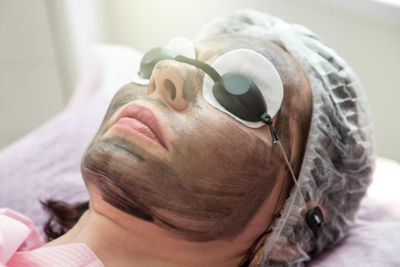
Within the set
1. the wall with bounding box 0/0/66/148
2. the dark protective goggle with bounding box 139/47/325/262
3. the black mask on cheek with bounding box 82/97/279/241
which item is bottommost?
the wall with bounding box 0/0/66/148

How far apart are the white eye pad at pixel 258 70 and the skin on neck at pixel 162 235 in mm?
29

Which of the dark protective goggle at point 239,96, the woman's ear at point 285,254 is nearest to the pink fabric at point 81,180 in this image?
the woman's ear at point 285,254

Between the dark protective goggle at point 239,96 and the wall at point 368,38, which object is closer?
the dark protective goggle at point 239,96

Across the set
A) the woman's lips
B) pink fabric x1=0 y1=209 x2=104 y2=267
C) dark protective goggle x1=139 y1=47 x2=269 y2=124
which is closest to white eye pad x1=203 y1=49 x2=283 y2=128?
dark protective goggle x1=139 y1=47 x2=269 y2=124

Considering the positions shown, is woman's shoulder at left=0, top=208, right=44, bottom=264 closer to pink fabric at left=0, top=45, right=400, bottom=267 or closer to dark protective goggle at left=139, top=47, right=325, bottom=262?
pink fabric at left=0, top=45, right=400, bottom=267

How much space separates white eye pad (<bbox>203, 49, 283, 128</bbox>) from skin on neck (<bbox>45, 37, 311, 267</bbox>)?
29mm

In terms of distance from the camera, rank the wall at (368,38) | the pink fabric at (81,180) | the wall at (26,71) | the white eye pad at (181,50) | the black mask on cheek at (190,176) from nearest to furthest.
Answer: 1. the black mask on cheek at (190,176)
2. the white eye pad at (181,50)
3. the pink fabric at (81,180)
4. the wall at (368,38)
5. the wall at (26,71)

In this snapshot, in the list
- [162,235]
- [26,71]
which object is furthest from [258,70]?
[26,71]

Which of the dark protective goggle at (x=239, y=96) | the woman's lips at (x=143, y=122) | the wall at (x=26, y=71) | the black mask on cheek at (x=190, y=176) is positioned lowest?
the wall at (x=26, y=71)

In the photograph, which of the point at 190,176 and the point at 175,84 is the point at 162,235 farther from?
the point at 175,84

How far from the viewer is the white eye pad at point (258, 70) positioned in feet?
2.75

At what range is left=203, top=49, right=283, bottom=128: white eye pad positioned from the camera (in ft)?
2.75

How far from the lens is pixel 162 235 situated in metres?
0.82

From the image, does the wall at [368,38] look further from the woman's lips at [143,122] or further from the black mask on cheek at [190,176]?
the woman's lips at [143,122]
